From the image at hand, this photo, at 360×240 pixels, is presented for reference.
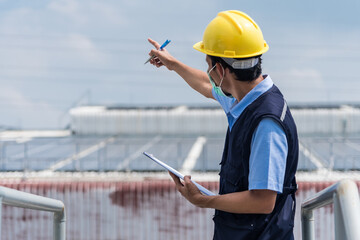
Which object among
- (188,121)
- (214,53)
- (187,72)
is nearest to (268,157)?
(214,53)

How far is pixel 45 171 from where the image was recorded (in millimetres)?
14672

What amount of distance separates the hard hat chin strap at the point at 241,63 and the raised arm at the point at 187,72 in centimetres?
91

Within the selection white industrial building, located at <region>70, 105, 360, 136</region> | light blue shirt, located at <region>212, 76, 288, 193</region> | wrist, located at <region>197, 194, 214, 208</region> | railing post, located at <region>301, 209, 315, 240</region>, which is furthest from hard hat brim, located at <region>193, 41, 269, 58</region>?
white industrial building, located at <region>70, 105, 360, 136</region>

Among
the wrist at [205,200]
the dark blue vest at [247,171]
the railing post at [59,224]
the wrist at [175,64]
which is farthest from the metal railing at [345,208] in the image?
the railing post at [59,224]

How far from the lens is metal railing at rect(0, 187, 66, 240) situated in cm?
257

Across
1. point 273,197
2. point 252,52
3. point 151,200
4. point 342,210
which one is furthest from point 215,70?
point 151,200

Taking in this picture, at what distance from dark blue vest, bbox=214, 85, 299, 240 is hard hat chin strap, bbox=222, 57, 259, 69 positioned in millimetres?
167

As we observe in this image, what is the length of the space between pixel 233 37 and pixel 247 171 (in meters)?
0.70

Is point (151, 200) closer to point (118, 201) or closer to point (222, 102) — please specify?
point (118, 201)

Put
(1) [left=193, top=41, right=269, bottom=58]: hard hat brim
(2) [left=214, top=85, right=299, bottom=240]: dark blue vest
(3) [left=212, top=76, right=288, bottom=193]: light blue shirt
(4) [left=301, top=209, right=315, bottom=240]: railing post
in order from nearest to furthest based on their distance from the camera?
(3) [left=212, top=76, right=288, bottom=193]: light blue shirt → (2) [left=214, top=85, right=299, bottom=240]: dark blue vest → (1) [left=193, top=41, right=269, bottom=58]: hard hat brim → (4) [left=301, top=209, right=315, bottom=240]: railing post

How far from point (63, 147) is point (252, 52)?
657 inches

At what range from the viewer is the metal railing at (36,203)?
257 cm

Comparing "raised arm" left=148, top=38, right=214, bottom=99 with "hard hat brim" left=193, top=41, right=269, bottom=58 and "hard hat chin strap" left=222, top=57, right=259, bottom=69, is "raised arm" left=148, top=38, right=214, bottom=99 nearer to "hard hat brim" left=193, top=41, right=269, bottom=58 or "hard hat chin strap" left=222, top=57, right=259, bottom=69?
"hard hat brim" left=193, top=41, right=269, bottom=58

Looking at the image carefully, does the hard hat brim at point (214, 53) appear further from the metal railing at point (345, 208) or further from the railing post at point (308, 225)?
the railing post at point (308, 225)
